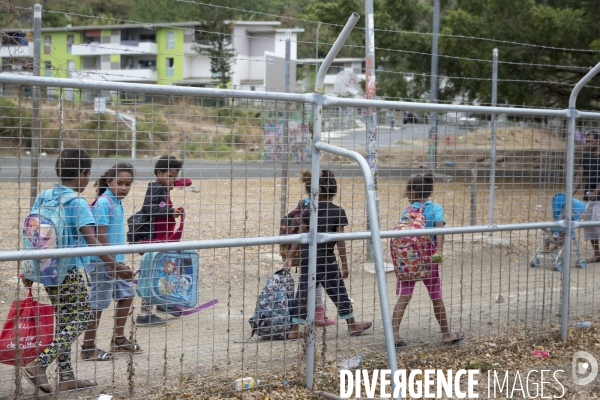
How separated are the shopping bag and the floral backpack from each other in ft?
8.77

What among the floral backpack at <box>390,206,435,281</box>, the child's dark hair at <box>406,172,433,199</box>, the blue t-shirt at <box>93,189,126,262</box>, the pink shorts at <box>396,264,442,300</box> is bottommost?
the pink shorts at <box>396,264,442,300</box>

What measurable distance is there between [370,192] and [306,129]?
0.98m

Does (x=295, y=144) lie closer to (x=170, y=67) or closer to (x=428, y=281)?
(x=428, y=281)

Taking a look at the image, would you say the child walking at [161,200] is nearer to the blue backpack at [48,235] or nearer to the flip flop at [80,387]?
the flip flop at [80,387]

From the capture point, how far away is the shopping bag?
3928 millimetres

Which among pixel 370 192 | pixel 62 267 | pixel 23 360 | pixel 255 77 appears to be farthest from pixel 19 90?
pixel 255 77

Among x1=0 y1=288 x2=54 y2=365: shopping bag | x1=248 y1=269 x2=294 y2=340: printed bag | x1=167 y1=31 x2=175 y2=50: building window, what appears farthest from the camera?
x1=167 y1=31 x2=175 y2=50: building window

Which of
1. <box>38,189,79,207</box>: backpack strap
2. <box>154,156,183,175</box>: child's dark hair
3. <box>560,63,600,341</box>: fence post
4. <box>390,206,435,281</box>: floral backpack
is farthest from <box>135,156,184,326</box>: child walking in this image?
<box>560,63,600,341</box>: fence post

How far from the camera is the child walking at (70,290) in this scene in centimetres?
413

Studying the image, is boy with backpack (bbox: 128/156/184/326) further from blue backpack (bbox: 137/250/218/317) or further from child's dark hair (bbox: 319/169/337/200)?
child's dark hair (bbox: 319/169/337/200)

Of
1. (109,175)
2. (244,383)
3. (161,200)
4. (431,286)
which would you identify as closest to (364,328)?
(431,286)

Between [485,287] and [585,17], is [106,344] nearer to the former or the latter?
[485,287]

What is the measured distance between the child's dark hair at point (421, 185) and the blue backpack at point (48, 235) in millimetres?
2637

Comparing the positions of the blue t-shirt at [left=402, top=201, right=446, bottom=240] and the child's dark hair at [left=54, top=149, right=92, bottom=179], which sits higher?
the child's dark hair at [left=54, top=149, right=92, bottom=179]
